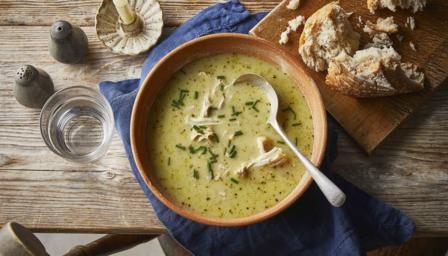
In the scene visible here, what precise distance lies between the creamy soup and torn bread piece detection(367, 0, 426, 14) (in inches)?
12.3

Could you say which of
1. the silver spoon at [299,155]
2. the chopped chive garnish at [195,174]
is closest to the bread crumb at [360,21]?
the silver spoon at [299,155]

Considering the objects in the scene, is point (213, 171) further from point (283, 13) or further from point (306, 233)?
point (283, 13)

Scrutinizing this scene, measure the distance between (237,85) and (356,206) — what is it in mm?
391

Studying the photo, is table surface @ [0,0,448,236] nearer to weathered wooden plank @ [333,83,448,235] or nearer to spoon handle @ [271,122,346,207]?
weathered wooden plank @ [333,83,448,235]

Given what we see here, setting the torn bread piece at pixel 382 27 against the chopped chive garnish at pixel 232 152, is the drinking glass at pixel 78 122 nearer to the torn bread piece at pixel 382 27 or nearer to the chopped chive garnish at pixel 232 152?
the chopped chive garnish at pixel 232 152

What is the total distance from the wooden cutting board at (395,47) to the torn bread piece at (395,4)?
0.04 ft

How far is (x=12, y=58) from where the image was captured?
1622 millimetres

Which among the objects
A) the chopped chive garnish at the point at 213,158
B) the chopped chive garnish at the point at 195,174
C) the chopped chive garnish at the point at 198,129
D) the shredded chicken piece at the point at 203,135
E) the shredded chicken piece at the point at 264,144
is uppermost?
the chopped chive garnish at the point at 198,129

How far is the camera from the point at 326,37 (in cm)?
146

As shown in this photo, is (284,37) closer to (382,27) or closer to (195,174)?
(382,27)

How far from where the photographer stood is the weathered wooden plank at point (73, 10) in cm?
161

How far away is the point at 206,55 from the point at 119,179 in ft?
1.19

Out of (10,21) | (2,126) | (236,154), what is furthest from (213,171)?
(10,21)

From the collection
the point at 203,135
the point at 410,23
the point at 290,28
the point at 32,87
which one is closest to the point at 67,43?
the point at 32,87
